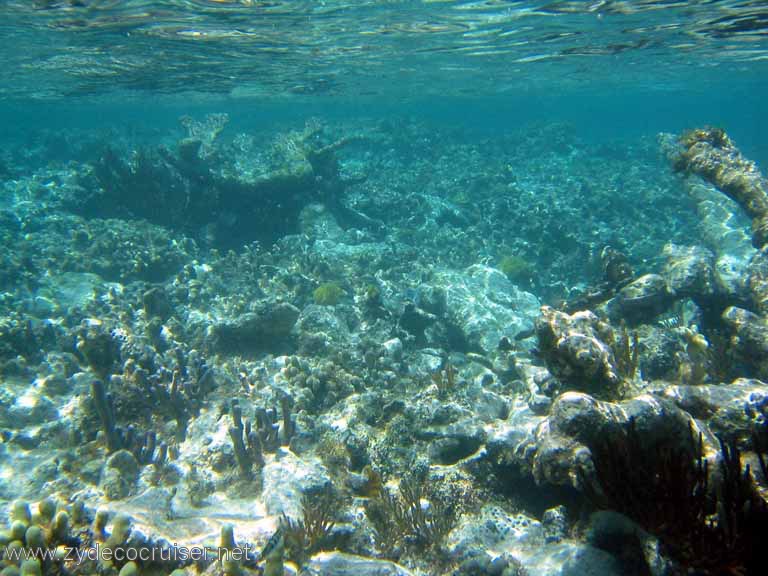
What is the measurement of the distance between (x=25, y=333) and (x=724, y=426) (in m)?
13.7

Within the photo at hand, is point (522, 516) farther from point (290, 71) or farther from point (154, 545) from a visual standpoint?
point (290, 71)

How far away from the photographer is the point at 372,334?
10.7 metres

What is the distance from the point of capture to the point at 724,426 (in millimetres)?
4941

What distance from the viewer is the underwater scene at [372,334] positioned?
4.21 metres

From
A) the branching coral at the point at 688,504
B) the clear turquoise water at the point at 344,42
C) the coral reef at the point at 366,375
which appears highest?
the clear turquoise water at the point at 344,42

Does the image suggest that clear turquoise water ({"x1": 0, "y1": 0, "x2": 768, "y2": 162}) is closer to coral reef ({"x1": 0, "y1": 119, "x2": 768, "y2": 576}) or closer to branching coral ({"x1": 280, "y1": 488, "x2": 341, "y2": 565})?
coral reef ({"x1": 0, "y1": 119, "x2": 768, "y2": 576})

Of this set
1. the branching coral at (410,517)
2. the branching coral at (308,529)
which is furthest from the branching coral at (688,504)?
the branching coral at (308,529)

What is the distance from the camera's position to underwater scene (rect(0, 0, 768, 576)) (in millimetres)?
4215

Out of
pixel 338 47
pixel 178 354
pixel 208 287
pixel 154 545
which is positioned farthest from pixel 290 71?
pixel 154 545

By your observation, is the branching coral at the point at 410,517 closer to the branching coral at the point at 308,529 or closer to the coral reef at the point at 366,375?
the coral reef at the point at 366,375

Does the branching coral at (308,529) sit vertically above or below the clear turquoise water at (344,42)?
below

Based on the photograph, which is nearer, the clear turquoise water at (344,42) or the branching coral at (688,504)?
the branching coral at (688,504)

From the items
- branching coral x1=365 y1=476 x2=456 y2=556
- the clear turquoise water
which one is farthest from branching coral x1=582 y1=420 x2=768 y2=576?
the clear turquoise water

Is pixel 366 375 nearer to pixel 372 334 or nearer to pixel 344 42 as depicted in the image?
pixel 372 334
